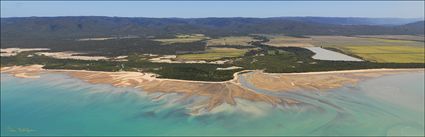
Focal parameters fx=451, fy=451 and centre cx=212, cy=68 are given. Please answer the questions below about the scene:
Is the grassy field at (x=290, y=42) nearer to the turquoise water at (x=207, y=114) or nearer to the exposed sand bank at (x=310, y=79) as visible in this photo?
the exposed sand bank at (x=310, y=79)

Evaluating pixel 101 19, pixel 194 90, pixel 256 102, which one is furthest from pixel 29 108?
pixel 101 19

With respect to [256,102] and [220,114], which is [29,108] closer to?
[220,114]

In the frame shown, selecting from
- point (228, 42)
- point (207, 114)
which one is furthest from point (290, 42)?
point (207, 114)

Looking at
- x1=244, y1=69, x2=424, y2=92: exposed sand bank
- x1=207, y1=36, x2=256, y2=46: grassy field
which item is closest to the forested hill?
x1=207, y1=36, x2=256, y2=46: grassy field

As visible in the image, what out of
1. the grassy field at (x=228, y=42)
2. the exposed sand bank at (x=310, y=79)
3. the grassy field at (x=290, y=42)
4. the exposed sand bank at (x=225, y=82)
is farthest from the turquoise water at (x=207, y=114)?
the grassy field at (x=228, y=42)

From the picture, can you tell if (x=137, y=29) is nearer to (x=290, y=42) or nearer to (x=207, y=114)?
(x=290, y=42)

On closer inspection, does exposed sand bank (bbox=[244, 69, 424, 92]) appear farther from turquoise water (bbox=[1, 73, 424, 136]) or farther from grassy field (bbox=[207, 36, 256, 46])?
grassy field (bbox=[207, 36, 256, 46])
